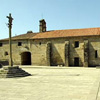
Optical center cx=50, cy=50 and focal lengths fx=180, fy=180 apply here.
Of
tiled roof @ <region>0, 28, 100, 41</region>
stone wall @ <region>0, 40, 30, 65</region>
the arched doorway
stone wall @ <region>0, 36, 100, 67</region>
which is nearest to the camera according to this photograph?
stone wall @ <region>0, 36, 100, 67</region>

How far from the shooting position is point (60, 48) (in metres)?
34.4

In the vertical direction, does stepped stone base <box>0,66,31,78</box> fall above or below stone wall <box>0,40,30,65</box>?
below

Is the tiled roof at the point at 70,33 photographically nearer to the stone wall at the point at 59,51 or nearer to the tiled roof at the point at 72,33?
the tiled roof at the point at 72,33

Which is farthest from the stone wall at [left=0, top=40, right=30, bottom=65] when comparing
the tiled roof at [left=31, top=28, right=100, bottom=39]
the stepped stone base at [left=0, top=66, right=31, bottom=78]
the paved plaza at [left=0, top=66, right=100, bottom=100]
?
the paved plaza at [left=0, top=66, right=100, bottom=100]

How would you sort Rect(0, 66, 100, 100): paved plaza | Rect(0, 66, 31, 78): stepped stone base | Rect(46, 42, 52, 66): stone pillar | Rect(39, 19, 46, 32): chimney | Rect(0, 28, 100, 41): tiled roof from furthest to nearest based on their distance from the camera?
Rect(39, 19, 46, 32): chimney, Rect(46, 42, 52, 66): stone pillar, Rect(0, 28, 100, 41): tiled roof, Rect(0, 66, 31, 78): stepped stone base, Rect(0, 66, 100, 100): paved plaza

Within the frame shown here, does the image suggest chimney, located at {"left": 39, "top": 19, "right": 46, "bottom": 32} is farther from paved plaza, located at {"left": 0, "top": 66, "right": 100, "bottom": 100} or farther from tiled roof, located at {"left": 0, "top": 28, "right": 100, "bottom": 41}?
paved plaza, located at {"left": 0, "top": 66, "right": 100, "bottom": 100}

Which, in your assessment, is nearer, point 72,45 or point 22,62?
point 72,45

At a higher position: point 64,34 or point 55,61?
point 64,34

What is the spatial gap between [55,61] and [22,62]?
7822mm

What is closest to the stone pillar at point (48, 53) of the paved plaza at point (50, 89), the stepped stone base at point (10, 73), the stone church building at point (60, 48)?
the stone church building at point (60, 48)

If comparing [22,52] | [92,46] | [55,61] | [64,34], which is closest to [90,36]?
[92,46]

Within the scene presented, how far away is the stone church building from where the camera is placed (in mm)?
31938

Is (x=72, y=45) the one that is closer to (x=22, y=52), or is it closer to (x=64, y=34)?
(x=64, y=34)

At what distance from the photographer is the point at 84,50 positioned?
31.9m
